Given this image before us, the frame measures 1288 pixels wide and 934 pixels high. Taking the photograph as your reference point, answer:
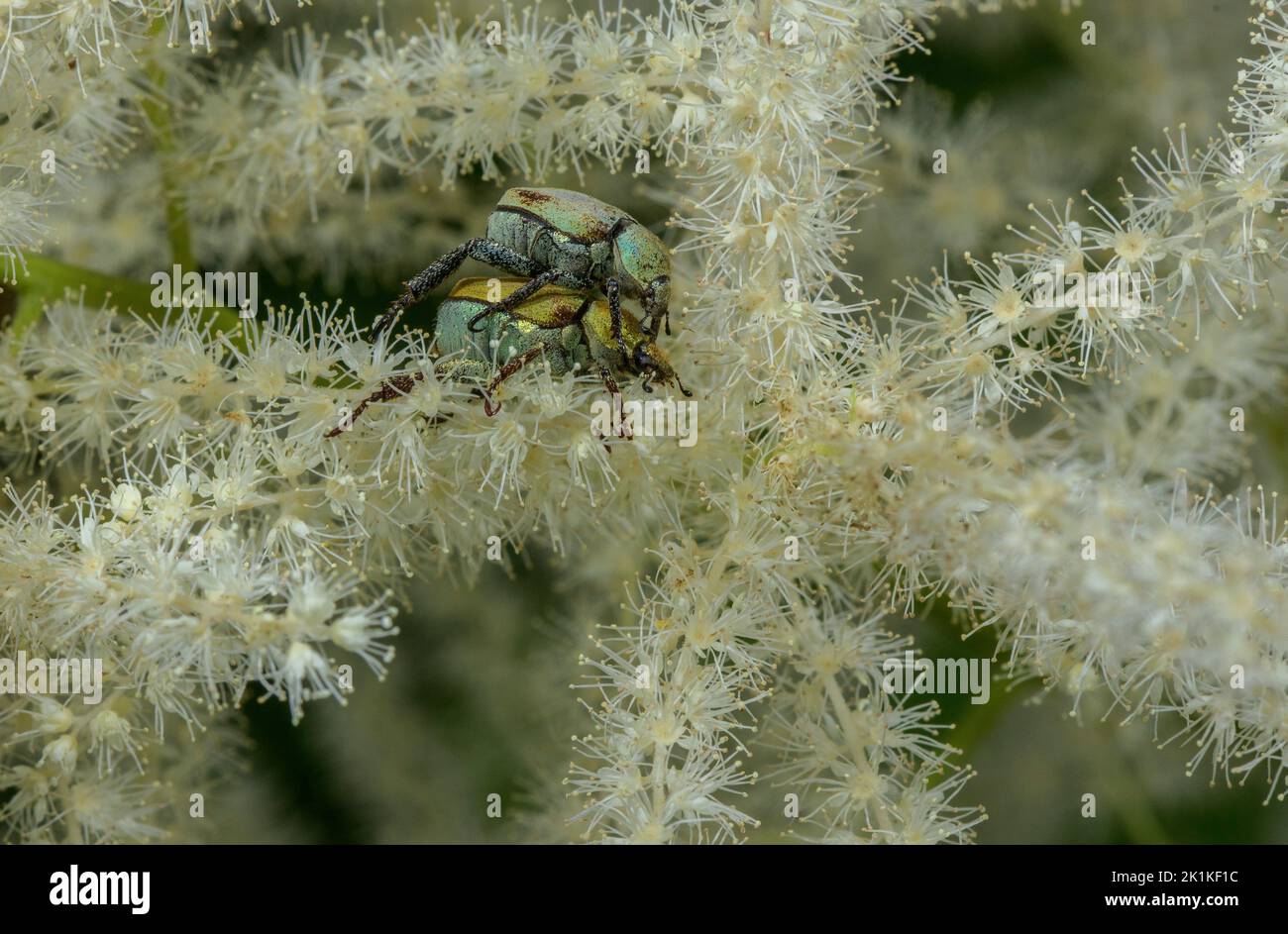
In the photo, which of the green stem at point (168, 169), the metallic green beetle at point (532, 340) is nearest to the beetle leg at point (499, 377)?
the metallic green beetle at point (532, 340)

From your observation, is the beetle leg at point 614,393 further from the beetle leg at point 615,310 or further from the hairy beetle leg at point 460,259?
the hairy beetle leg at point 460,259

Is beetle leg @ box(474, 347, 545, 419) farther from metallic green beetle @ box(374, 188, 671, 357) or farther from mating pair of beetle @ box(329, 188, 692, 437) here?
metallic green beetle @ box(374, 188, 671, 357)

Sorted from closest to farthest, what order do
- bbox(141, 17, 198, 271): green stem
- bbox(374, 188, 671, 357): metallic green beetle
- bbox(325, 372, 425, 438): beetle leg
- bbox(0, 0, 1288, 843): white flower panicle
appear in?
bbox(0, 0, 1288, 843): white flower panicle → bbox(325, 372, 425, 438): beetle leg → bbox(374, 188, 671, 357): metallic green beetle → bbox(141, 17, 198, 271): green stem

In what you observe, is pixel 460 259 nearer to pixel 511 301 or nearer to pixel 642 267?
pixel 511 301

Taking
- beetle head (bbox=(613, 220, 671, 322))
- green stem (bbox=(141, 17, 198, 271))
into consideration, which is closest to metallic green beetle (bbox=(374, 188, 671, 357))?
beetle head (bbox=(613, 220, 671, 322))

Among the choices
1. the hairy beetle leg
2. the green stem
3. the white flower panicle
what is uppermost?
the green stem

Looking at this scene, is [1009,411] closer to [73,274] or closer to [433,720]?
[433,720]

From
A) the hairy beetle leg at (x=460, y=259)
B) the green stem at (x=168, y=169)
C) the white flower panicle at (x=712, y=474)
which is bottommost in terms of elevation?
the white flower panicle at (x=712, y=474)

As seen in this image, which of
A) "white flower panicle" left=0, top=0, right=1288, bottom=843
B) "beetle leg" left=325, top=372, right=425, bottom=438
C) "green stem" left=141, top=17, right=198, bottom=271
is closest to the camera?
"white flower panicle" left=0, top=0, right=1288, bottom=843
